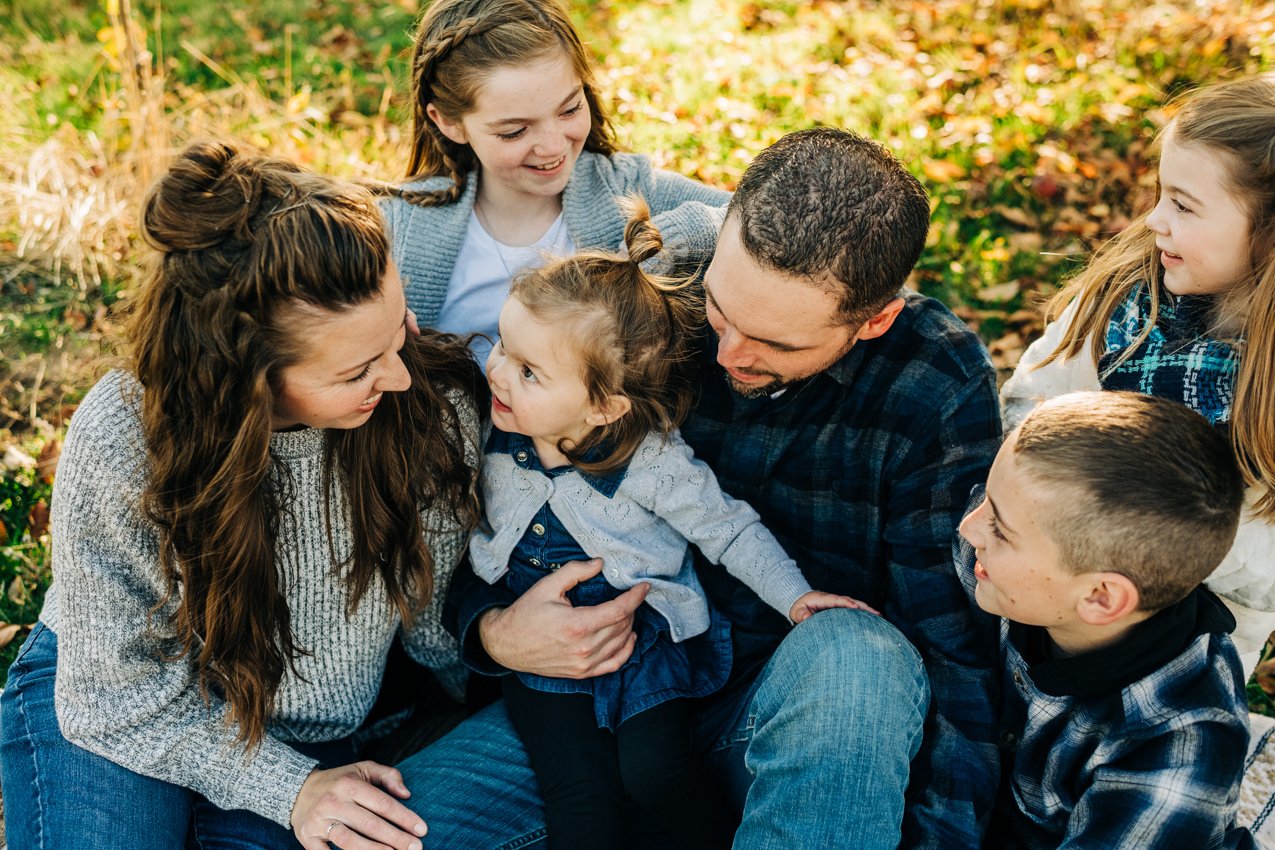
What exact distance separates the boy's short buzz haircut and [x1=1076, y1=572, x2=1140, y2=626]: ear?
0.05 feet

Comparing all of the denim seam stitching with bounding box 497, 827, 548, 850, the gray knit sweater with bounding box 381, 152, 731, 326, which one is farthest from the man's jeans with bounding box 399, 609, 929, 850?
the gray knit sweater with bounding box 381, 152, 731, 326

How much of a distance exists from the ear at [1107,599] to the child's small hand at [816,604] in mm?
494

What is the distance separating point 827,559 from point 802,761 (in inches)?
25.4

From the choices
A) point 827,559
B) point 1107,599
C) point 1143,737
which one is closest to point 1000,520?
point 1107,599

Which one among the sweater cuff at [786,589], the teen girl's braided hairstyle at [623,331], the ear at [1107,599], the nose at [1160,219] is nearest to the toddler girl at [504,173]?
the teen girl's braided hairstyle at [623,331]

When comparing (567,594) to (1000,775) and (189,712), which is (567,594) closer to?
(189,712)

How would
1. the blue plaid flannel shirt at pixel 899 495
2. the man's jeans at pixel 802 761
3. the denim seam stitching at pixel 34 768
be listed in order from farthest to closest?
the blue plaid flannel shirt at pixel 899 495
the denim seam stitching at pixel 34 768
the man's jeans at pixel 802 761

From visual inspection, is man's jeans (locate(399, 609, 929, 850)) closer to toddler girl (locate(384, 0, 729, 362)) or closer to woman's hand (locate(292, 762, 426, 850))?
woman's hand (locate(292, 762, 426, 850))

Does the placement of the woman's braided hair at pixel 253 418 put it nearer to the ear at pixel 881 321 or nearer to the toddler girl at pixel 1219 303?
the ear at pixel 881 321

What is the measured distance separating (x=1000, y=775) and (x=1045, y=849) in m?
0.19

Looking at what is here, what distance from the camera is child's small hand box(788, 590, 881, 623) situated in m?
2.50

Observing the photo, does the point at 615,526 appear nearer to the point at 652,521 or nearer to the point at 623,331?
the point at 652,521

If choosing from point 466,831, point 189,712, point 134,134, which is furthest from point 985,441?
point 134,134

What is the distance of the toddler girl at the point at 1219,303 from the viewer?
2.39 m
